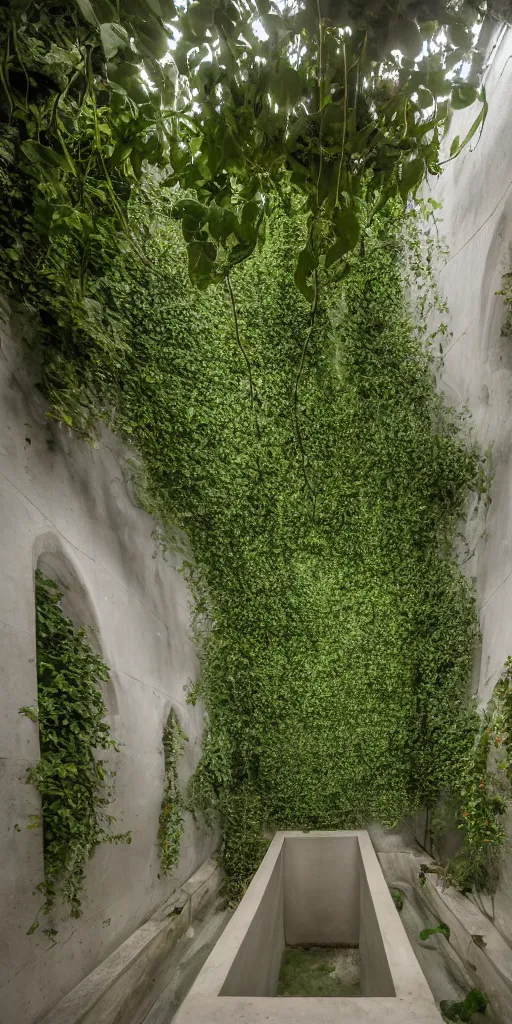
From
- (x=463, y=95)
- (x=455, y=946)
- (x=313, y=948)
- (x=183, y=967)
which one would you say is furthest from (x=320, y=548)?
(x=463, y=95)

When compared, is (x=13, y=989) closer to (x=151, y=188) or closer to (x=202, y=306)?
(x=202, y=306)

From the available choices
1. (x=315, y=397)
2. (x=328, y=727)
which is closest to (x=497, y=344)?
(x=315, y=397)

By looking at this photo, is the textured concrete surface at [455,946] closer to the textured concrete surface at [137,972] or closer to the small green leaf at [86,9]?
the textured concrete surface at [137,972]

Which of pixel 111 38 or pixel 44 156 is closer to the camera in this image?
pixel 111 38

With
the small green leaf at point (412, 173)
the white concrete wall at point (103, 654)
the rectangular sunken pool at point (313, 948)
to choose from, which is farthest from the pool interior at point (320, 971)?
the small green leaf at point (412, 173)

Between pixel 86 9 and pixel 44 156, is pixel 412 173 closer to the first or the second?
pixel 86 9

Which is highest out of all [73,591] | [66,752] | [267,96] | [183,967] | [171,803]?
[267,96]
